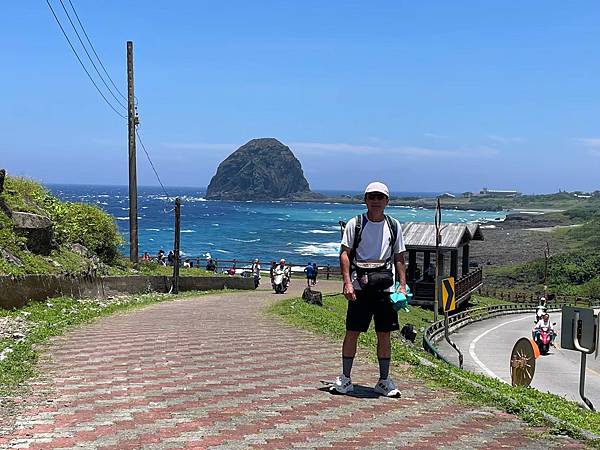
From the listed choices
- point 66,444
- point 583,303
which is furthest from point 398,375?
point 583,303

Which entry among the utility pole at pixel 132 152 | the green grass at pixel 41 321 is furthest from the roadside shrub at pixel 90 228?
the green grass at pixel 41 321

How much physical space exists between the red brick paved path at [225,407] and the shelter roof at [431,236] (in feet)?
82.0

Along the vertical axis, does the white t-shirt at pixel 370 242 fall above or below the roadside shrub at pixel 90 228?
above

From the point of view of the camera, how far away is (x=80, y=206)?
2439 cm

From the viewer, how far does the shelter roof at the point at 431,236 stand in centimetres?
3434

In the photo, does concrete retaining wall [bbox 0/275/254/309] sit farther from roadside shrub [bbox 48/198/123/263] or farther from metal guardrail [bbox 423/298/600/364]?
metal guardrail [bbox 423/298/600/364]

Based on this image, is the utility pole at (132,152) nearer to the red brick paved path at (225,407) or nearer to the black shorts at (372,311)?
the red brick paved path at (225,407)

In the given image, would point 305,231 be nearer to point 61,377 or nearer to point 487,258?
point 487,258

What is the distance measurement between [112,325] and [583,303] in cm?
4955

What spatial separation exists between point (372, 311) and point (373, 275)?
35 centimetres

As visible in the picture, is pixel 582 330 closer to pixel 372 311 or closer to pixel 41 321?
pixel 372 311

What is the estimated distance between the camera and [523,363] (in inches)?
414

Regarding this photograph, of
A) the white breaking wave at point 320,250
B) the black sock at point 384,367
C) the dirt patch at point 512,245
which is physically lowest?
the white breaking wave at point 320,250

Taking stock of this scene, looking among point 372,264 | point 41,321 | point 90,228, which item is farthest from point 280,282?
point 372,264
